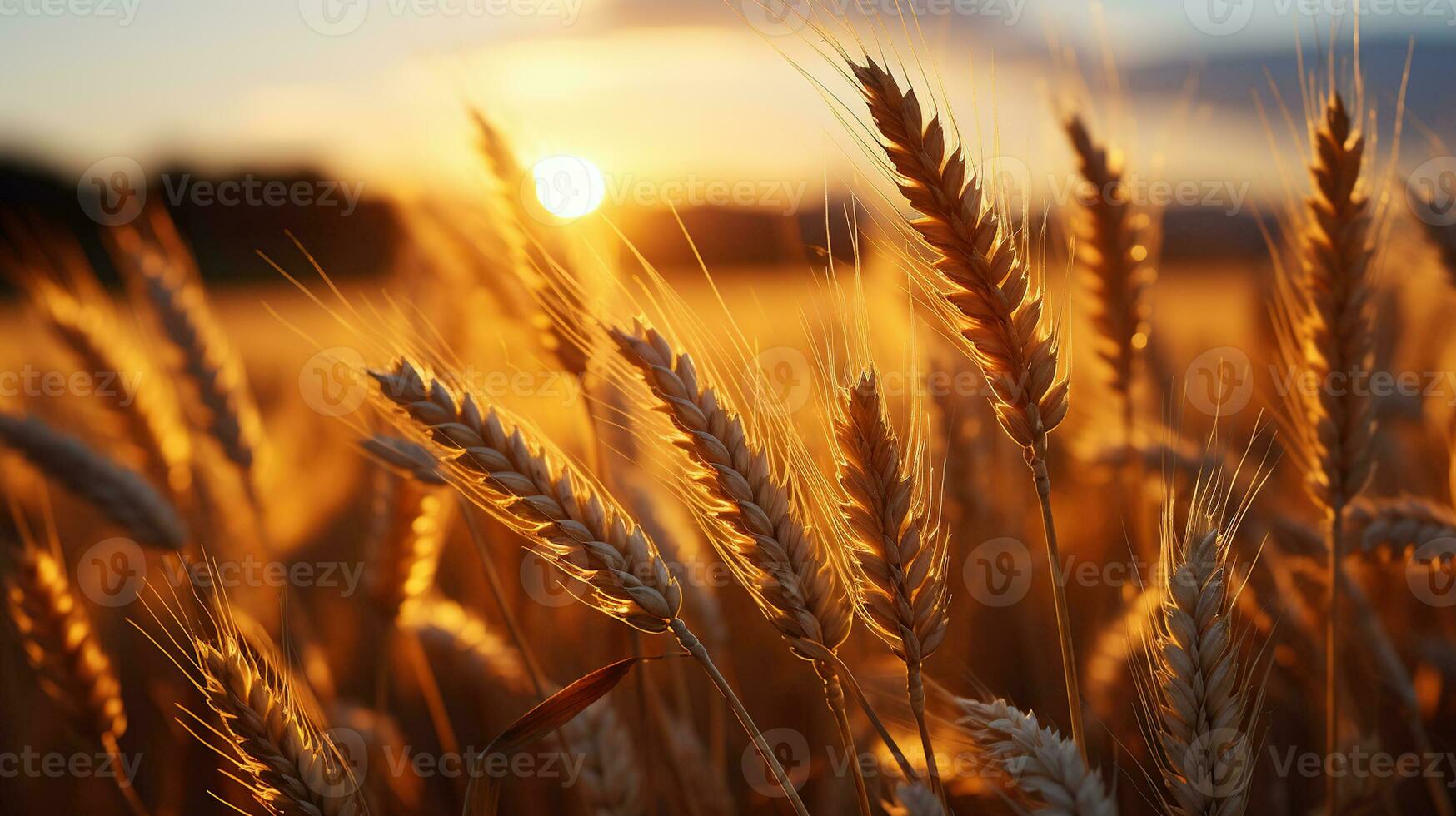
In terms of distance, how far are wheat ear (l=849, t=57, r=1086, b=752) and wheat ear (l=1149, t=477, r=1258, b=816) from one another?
14 cm

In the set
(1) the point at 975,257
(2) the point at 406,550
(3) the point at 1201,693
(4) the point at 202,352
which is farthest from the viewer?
(4) the point at 202,352

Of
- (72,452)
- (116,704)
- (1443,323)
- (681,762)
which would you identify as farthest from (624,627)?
(1443,323)

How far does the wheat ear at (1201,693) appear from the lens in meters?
1.20

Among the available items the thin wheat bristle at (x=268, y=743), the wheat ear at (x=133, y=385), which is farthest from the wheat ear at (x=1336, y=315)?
the wheat ear at (x=133, y=385)

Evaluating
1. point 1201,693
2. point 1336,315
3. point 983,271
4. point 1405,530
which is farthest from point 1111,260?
point 1201,693

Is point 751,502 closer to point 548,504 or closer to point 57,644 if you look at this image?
point 548,504

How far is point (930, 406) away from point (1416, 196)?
143 cm

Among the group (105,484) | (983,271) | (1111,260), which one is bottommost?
(105,484)

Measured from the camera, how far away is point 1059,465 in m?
4.27

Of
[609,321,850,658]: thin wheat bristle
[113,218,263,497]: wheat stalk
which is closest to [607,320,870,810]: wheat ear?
[609,321,850,658]: thin wheat bristle

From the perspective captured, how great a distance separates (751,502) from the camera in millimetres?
1291

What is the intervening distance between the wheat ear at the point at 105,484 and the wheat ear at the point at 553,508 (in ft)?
5.08

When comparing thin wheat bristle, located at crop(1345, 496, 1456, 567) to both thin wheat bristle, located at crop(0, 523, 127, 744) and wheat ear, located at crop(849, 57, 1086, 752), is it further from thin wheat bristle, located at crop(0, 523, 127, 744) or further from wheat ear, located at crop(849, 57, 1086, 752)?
thin wheat bristle, located at crop(0, 523, 127, 744)

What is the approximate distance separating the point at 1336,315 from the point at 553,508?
166 cm
